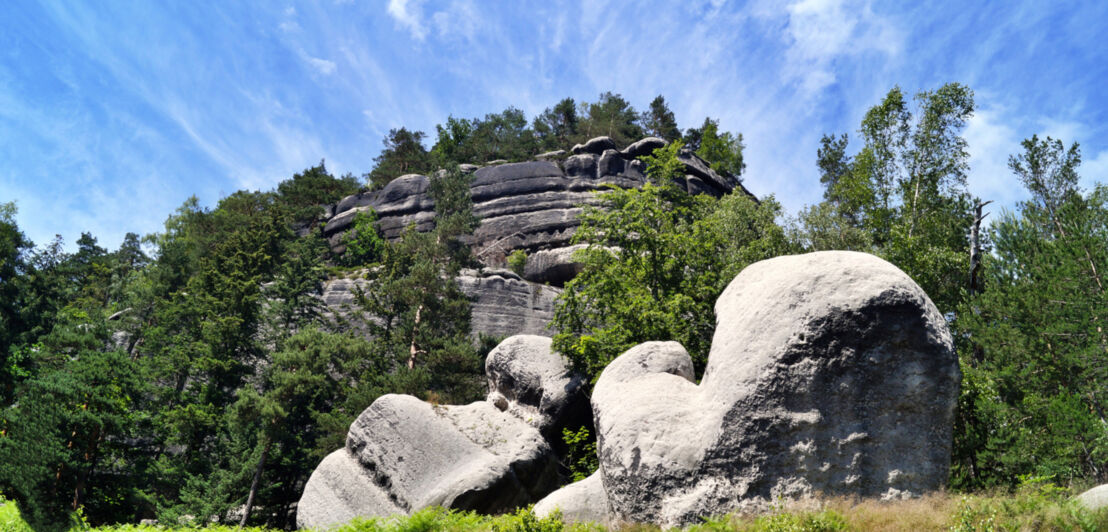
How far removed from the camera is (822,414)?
9.70m

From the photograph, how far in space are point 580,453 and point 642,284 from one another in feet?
19.0

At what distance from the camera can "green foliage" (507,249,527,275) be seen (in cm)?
5054

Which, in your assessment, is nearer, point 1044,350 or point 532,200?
point 1044,350

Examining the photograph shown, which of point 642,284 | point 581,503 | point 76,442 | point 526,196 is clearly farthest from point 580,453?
point 526,196

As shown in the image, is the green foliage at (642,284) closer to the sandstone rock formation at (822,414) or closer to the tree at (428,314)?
the sandstone rock formation at (822,414)

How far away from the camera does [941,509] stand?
29.2 ft

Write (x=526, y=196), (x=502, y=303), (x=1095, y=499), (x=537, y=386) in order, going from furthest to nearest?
(x=526, y=196) → (x=502, y=303) → (x=537, y=386) → (x=1095, y=499)

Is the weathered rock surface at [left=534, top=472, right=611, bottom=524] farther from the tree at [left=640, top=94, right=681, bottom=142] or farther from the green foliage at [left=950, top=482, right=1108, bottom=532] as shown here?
the tree at [left=640, top=94, right=681, bottom=142]

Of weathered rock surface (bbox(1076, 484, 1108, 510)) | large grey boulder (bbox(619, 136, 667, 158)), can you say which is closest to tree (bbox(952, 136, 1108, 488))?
weathered rock surface (bbox(1076, 484, 1108, 510))

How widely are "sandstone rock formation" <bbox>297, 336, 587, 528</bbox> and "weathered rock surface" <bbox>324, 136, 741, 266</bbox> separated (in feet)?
108

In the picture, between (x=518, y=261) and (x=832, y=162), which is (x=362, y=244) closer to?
(x=518, y=261)

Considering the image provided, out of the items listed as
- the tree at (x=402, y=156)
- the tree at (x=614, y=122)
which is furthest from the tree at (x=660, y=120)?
the tree at (x=402, y=156)

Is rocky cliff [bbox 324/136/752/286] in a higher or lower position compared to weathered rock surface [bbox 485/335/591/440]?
higher

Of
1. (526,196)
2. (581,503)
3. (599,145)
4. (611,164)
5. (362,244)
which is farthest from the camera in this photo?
(599,145)
